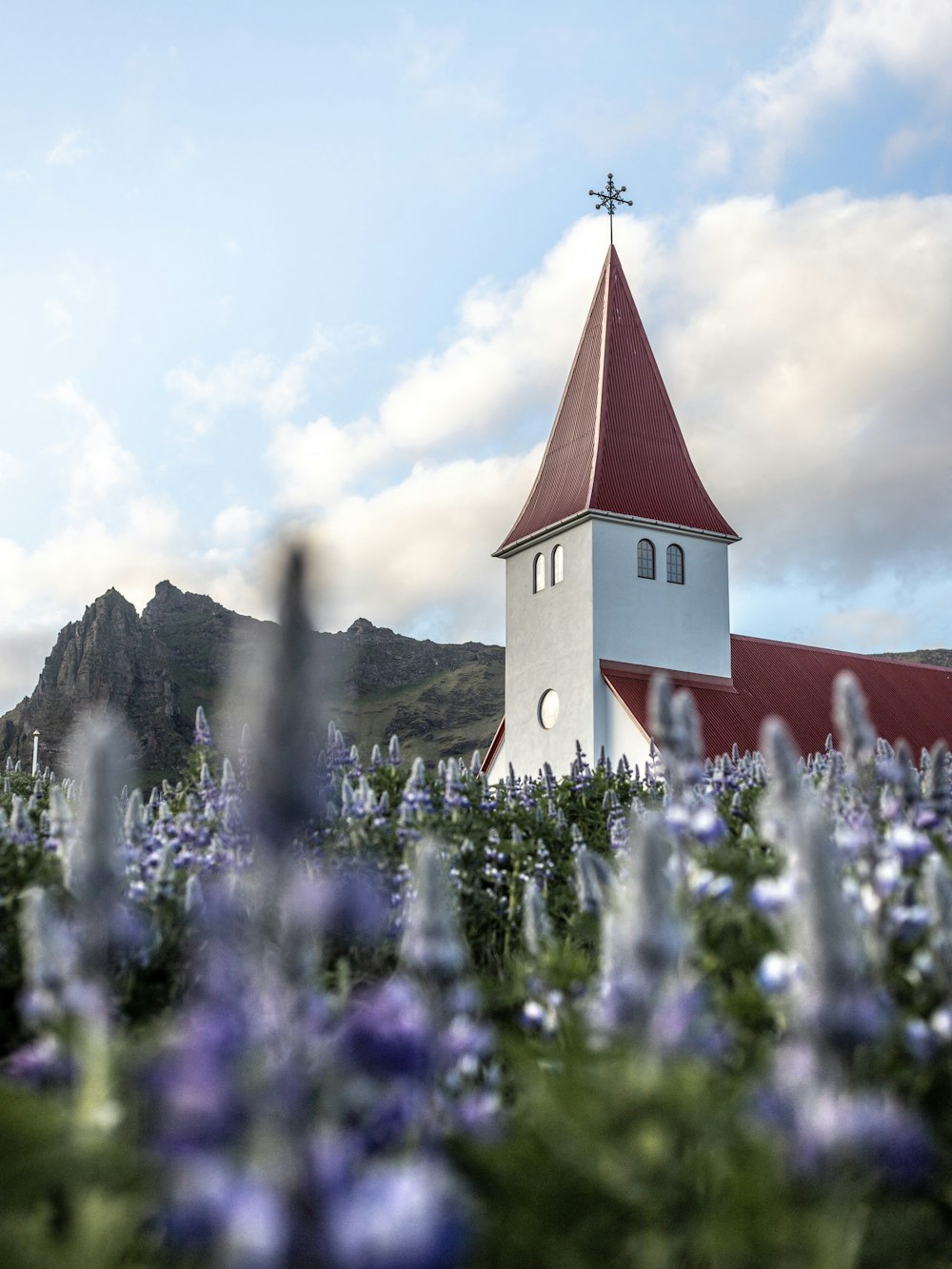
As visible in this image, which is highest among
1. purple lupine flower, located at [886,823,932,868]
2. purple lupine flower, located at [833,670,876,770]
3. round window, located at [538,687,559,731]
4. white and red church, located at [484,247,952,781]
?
white and red church, located at [484,247,952,781]

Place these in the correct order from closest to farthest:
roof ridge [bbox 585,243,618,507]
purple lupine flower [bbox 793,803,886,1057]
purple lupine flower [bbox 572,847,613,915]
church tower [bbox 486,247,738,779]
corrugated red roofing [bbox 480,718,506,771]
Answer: purple lupine flower [bbox 793,803,886,1057] → purple lupine flower [bbox 572,847,613,915] → church tower [bbox 486,247,738,779] → roof ridge [bbox 585,243,618,507] → corrugated red roofing [bbox 480,718,506,771]

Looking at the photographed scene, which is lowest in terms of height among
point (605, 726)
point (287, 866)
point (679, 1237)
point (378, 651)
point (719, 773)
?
point (679, 1237)

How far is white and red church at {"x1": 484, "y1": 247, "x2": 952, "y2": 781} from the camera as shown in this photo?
34.0 metres

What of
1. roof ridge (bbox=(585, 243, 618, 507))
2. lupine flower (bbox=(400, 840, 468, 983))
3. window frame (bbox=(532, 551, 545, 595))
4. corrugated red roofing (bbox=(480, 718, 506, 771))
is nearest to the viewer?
lupine flower (bbox=(400, 840, 468, 983))

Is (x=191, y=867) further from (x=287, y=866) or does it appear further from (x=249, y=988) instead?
(x=287, y=866)

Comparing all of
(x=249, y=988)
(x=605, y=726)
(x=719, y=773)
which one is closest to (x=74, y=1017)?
(x=249, y=988)

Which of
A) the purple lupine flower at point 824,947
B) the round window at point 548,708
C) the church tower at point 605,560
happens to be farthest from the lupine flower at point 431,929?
the round window at point 548,708

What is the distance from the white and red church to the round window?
55mm

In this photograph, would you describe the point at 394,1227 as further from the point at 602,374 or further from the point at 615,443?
the point at 602,374

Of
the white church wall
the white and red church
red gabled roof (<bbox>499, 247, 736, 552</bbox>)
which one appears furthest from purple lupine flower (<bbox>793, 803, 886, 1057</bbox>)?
red gabled roof (<bbox>499, 247, 736, 552</bbox>)

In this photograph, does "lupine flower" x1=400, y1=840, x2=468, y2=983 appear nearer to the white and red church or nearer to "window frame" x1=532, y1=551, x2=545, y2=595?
the white and red church

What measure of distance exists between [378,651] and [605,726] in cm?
10242

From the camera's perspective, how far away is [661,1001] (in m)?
2.72

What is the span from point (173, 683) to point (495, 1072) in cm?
12946
